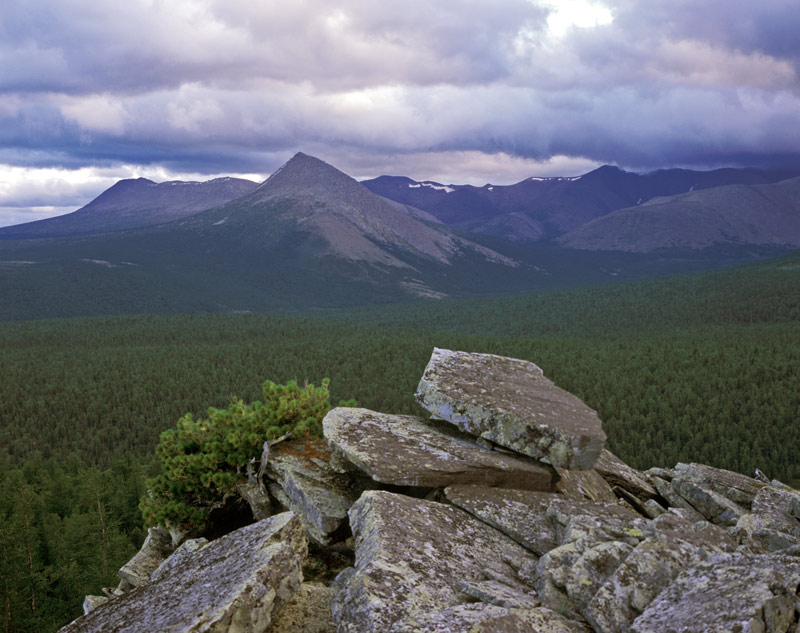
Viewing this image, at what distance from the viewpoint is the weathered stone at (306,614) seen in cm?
993

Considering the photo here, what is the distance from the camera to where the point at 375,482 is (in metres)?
14.5

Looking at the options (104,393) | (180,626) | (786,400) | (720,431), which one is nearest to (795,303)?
(786,400)

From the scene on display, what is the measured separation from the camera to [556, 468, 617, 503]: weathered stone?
584 inches

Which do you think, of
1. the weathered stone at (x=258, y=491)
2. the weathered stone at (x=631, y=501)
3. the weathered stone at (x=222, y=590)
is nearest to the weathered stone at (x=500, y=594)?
the weathered stone at (x=222, y=590)

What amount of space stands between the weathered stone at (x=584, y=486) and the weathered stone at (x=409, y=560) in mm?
3204

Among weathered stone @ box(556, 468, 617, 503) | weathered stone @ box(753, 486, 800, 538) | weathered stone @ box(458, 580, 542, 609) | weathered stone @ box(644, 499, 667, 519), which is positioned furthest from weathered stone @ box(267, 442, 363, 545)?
weathered stone @ box(753, 486, 800, 538)

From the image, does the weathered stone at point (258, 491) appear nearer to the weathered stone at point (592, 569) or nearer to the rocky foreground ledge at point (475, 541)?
the rocky foreground ledge at point (475, 541)

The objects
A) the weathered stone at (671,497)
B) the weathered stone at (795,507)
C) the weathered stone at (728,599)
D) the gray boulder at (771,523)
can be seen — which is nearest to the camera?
the weathered stone at (728,599)

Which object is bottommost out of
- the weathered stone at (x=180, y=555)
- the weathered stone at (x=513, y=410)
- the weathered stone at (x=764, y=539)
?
the weathered stone at (x=764, y=539)

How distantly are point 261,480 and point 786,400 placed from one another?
75117 millimetres

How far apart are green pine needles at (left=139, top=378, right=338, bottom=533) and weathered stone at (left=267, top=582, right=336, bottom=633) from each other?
17.9 feet

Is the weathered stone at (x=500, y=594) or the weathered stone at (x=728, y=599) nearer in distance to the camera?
the weathered stone at (x=728, y=599)

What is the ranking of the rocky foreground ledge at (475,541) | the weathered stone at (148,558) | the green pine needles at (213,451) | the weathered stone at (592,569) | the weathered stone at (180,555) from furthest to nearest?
the green pine needles at (213,451) < the weathered stone at (148,558) < the weathered stone at (180,555) < the weathered stone at (592,569) < the rocky foreground ledge at (475,541)

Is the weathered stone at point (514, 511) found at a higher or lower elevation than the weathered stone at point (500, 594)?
lower
